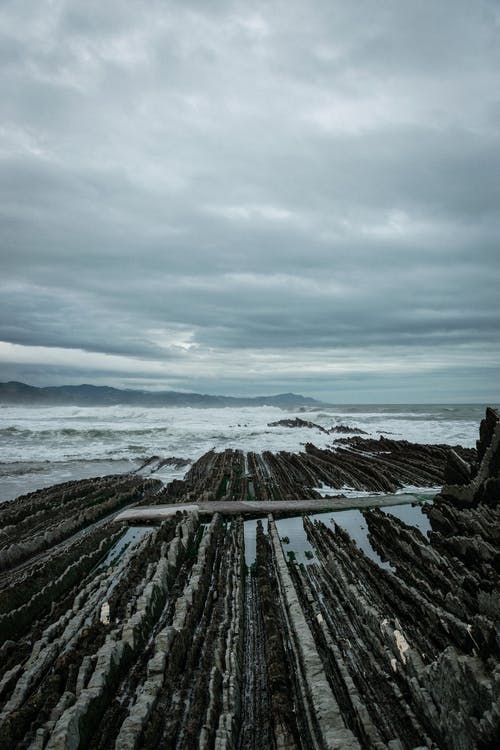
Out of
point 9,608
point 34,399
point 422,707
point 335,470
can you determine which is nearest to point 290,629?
point 422,707

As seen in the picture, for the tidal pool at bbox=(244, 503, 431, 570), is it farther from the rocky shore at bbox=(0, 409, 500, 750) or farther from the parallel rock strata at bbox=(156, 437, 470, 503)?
the parallel rock strata at bbox=(156, 437, 470, 503)

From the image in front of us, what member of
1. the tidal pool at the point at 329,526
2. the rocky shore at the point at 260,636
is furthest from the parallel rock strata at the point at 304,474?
the rocky shore at the point at 260,636

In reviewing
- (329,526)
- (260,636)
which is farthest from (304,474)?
(260,636)

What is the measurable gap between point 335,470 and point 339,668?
40.8 ft

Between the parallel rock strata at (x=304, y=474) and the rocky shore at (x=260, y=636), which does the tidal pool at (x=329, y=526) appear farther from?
the parallel rock strata at (x=304, y=474)

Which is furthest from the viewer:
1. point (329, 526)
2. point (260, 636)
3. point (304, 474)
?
point (304, 474)

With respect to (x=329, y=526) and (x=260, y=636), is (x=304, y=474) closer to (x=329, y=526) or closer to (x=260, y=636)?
(x=329, y=526)

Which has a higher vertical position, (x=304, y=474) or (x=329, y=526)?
(x=329, y=526)

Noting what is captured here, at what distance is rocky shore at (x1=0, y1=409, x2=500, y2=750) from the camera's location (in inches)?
128

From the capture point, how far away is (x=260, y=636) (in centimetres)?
469

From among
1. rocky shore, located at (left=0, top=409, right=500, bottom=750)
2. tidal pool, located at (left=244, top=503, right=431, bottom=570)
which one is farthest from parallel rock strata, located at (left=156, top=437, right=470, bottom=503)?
Result: rocky shore, located at (left=0, top=409, right=500, bottom=750)

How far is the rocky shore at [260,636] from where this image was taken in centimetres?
324

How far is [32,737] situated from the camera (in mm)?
3172

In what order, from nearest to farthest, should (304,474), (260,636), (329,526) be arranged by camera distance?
(260,636) < (329,526) < (304,474)
